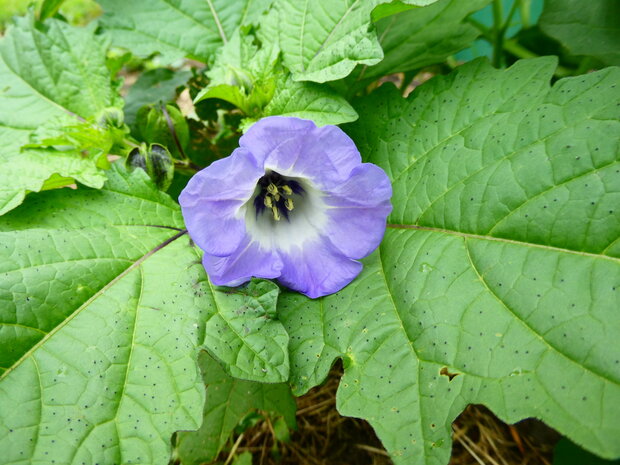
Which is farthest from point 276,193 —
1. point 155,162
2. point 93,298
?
point 93,298

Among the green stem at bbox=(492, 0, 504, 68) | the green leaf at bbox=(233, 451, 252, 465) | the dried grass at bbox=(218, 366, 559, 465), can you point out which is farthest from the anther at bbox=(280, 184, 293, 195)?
the green stem at bbox=(492, 0, 504, 68)

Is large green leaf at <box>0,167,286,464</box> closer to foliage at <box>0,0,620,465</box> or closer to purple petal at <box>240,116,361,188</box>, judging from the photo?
foliage at <box>0,0,620,465</box>

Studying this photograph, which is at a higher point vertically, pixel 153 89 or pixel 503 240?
pixel 503 240

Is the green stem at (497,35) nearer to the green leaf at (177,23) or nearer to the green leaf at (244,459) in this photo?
the green leaf at (177,23)

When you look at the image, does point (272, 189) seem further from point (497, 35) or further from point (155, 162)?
point (497, 35)

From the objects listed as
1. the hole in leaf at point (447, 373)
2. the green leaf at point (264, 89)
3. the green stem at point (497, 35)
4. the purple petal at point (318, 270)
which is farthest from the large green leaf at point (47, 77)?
the green stem at point (497, 35)

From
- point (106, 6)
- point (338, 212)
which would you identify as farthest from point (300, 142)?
point (106, 6)

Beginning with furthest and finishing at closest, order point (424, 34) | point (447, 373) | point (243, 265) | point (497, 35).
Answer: point (497, 35), point (424, 34), point (243, 265), point (447, 373)
